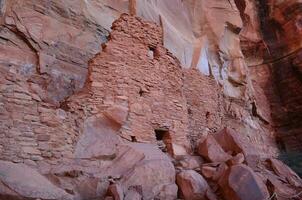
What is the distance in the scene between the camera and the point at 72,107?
5.08 m

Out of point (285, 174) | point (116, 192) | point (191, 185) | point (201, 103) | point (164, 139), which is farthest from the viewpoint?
point (201, 103)

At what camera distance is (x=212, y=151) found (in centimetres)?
608

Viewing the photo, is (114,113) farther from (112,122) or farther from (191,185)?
(191,185)

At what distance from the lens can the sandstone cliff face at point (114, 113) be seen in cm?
447

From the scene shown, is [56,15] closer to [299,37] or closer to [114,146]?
[114,146]

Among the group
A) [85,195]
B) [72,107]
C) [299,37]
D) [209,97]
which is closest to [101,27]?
[209,97]

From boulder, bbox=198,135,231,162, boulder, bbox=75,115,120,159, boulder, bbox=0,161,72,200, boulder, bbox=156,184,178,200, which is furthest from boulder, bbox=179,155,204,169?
boulder, bbox=0,161,72,200

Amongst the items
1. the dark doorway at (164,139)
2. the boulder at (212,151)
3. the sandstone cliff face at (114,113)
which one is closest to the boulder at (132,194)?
the sandstone cliff face at (114,113)

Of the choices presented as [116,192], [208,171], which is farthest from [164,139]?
[116,192]

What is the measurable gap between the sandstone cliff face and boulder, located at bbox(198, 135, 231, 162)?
2cm

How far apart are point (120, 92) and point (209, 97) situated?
3693 millimetres

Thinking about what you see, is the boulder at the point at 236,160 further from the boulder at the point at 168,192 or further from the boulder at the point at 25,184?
the boulder at the point at 25,184

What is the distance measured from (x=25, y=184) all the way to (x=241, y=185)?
301cm

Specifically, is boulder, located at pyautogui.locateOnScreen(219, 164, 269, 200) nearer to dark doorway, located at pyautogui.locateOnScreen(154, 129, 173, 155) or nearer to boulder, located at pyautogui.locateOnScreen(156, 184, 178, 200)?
boulder, located at pyautogui.locateOnScreen(156, 184, 178, 200)
